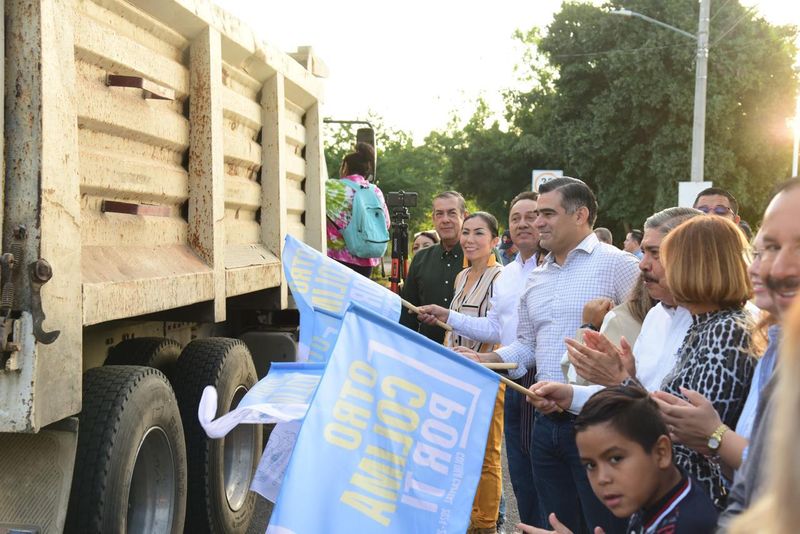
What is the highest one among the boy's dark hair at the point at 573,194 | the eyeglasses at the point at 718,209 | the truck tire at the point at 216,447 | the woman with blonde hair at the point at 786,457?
the eyeglasses at the point at 718,209

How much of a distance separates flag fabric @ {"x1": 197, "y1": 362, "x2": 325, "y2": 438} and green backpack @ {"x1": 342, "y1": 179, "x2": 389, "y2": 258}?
4.78 meters

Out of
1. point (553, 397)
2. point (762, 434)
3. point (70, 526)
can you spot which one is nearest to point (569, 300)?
point (553, 397)

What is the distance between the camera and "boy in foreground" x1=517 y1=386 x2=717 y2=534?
2.75 metres

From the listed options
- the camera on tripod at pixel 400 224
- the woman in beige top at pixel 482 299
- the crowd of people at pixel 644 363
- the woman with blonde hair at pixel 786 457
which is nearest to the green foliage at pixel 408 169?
the camera on tripod at pixel 400 224

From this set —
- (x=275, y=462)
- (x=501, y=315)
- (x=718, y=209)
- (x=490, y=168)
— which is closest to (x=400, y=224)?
(x=718, y=209)

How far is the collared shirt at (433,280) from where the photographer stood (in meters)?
7.16

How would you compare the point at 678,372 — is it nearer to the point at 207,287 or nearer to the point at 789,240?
the point at 789,240

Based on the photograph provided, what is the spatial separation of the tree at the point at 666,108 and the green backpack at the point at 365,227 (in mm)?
29022

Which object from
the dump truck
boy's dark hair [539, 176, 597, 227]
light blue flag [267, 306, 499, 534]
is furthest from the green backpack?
light blue flag [267, 306, 499, 534]

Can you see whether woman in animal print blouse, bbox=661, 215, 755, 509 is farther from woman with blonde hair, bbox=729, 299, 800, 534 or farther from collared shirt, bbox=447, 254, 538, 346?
collared shirt, bbox=447, 254, 538, 346

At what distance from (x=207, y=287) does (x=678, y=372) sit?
259 centimetres

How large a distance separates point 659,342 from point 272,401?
4.29 feet

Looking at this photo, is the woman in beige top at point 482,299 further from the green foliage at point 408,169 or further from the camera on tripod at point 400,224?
the green foliage at point 408,169

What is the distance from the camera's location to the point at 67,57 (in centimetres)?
355
